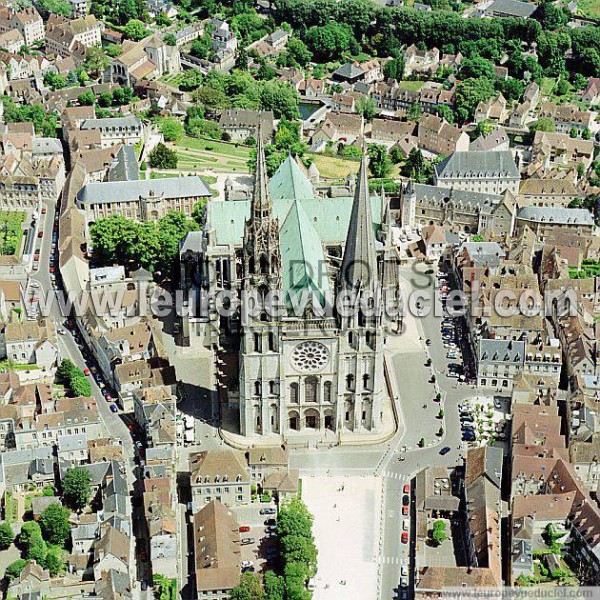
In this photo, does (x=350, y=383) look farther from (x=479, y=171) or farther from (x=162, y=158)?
(x=162, y=158)

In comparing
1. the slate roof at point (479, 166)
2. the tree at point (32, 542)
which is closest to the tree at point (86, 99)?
the slate roof at point (479, 166)

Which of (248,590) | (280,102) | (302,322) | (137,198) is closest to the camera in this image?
(248,590)

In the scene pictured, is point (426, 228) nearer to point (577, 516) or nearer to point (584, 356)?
point (584, 356)

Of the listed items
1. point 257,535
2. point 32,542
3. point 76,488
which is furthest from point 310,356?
point 32,542

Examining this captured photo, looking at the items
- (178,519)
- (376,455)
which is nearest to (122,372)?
(178,519)

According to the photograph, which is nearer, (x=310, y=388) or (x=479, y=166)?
(x=310, y=388)

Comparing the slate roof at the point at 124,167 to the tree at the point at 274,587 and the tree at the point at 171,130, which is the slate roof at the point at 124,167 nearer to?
the tree at the point at 171,130
